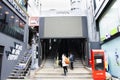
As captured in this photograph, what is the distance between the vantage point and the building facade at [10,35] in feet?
34.9

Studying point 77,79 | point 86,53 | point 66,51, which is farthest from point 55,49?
point 77,79

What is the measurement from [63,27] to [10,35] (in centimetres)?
Answer: 546

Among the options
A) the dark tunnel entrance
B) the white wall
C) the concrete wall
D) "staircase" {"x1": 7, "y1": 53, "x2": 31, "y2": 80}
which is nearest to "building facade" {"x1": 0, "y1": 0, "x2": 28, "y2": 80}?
the concrete wall

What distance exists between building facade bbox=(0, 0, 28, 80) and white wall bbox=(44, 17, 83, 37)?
7.72ft

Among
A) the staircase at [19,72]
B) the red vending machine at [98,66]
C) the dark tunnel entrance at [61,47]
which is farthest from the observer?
the dark tunnel entrance at [61,47]

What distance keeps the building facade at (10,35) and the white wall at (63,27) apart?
7.72 feet

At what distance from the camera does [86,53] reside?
1510 cm

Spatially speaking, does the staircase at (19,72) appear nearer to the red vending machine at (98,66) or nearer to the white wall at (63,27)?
the white wall at (63,27)

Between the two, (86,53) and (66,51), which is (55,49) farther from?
(86,53)

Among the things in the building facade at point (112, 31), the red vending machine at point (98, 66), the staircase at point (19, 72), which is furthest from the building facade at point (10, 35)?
the building facade at point (112, 31)

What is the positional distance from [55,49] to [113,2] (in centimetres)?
1028

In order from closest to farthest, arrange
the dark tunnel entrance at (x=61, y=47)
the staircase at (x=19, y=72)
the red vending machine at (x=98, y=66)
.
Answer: the red vending machine at (x=98, y=66)
the staircase at (x=19, y=72)
the dark tunnel entrance at (x=61, y=47)

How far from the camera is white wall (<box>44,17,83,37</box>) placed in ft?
50.7

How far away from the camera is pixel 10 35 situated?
39.0ft
